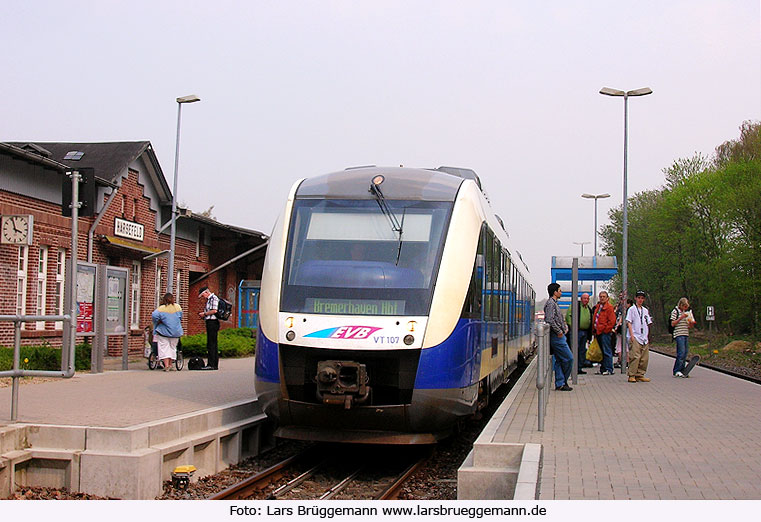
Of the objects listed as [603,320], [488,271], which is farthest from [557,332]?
[603,320]

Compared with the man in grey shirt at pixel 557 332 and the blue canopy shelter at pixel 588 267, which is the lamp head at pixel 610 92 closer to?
the blue canopy shelter at pixel 588 267

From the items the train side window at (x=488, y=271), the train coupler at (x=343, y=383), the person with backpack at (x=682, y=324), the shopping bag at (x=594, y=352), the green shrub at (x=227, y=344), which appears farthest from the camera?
the green shrub at (x=227, y=344)

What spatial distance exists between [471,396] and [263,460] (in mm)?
2631

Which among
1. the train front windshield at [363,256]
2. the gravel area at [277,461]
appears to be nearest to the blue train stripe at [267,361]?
the train front windshield at [363,256]

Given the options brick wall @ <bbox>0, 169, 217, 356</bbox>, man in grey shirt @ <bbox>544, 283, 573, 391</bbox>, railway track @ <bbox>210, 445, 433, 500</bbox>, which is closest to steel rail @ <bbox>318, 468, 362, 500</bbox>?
railway track @ <bbox>210, 445, 433, 500</bbox>

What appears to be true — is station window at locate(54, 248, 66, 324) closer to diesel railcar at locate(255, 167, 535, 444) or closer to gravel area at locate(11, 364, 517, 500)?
gravel area at locate(11, 364, 517, 500)

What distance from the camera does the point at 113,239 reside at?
23.6 m

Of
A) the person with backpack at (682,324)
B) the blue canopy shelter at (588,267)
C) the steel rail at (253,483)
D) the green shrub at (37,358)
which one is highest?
the blue canopy shelter at (588,267)

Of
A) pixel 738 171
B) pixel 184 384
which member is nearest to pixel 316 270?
pixel 184 384

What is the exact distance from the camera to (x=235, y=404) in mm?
10812

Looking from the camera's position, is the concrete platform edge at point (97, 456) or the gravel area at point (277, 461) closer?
the concrete platform edge at point (97, 456)

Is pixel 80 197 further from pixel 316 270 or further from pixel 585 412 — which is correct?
pixel 585 412

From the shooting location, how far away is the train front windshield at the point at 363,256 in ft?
29.8

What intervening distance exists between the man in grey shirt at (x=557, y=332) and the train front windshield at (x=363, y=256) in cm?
460
